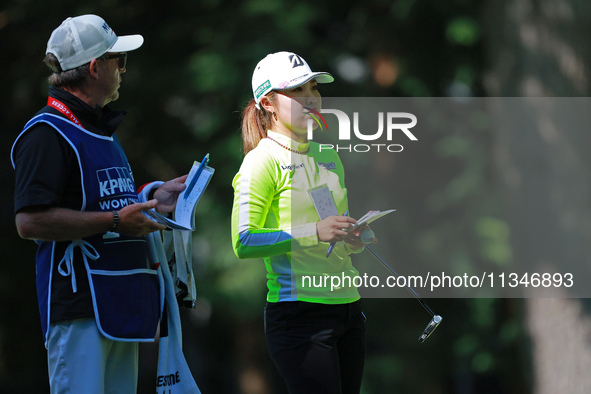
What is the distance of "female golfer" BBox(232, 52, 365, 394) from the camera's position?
1.83 m

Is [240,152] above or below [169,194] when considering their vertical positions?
above

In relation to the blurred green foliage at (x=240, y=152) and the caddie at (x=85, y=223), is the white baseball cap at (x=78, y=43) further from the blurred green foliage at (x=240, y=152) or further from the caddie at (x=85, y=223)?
the blurred green foliage at (x=240, y=152)

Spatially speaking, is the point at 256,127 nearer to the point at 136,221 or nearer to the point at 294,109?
the point at 294,109

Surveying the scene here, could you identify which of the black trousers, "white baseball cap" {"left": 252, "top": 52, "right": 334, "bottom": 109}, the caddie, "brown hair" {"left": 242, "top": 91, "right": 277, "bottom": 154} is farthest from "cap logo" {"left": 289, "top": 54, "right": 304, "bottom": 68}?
the black trousers

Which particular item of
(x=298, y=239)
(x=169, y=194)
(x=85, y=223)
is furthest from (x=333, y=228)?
(x=85, y=223)

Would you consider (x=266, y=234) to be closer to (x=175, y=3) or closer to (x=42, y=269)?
(x=42, y=269)

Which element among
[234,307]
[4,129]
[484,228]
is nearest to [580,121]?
[484,228]

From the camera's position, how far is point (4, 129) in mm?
3752

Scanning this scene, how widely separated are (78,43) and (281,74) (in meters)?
0.59

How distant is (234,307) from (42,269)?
2.00m

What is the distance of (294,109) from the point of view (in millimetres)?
1990

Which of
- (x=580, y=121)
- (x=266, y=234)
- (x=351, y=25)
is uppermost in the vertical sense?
(x=351, y=25)

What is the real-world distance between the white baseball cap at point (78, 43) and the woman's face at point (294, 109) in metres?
0.53

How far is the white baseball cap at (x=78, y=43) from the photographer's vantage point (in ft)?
6.02
